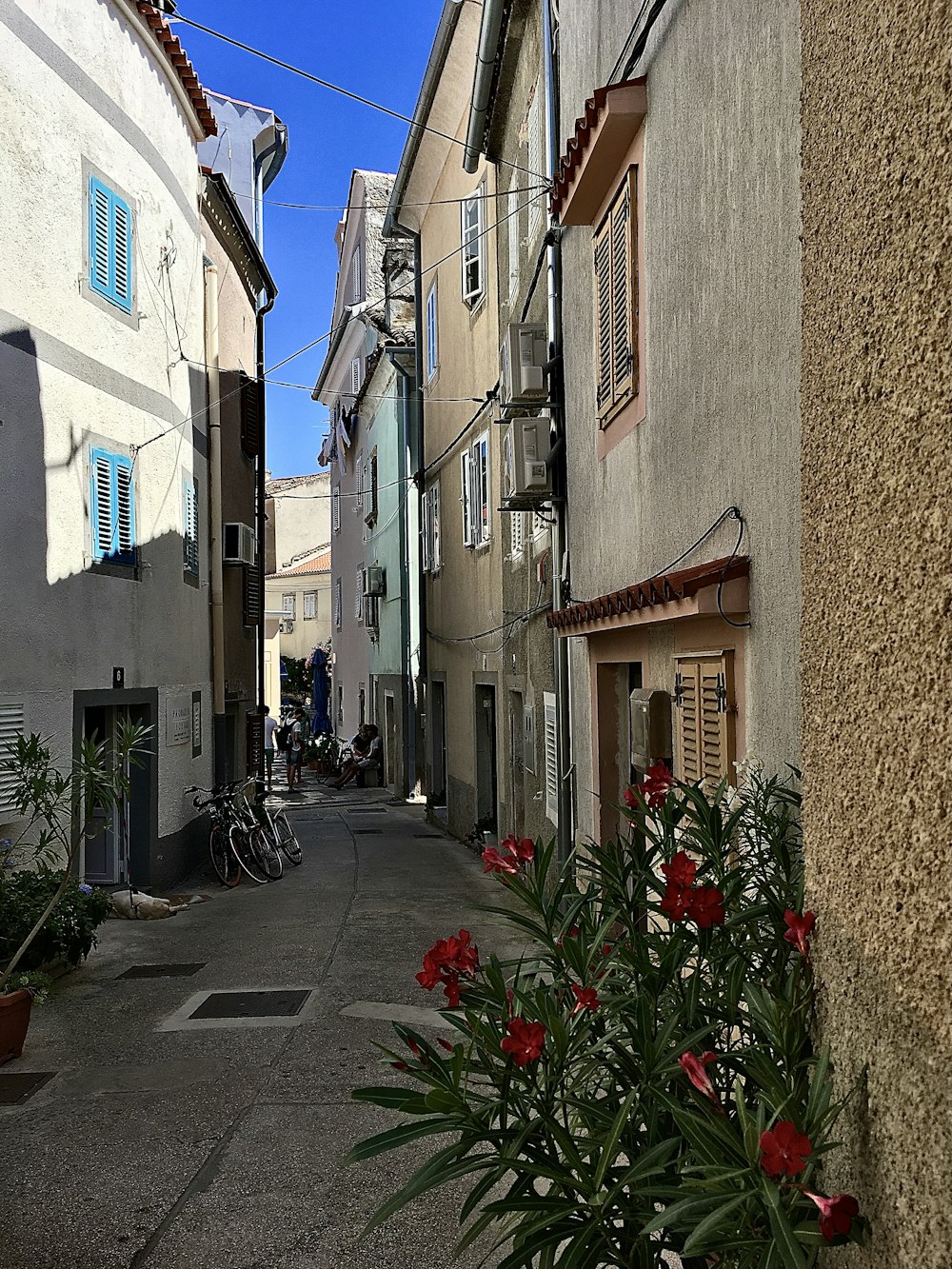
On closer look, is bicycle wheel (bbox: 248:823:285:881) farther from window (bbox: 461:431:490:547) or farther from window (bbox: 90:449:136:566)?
window (bbox: 461:431:490:547)

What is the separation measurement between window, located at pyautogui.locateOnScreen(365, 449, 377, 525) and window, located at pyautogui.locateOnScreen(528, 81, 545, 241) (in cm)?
1772

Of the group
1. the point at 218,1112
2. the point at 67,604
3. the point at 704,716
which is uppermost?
the point at 67,604

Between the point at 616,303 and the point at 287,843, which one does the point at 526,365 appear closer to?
the point at 616,303

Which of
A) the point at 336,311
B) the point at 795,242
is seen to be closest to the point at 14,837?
the point at 795,242

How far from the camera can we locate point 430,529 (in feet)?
70.9

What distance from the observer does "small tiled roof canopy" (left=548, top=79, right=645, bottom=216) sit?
7.12 m

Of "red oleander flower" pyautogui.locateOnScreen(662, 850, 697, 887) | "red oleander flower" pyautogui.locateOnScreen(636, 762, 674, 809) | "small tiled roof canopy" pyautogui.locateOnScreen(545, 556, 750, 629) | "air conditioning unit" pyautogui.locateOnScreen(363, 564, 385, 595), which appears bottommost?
"red oleander flower" pyautogui.locateOnScreen(662, 850, 697, 887)

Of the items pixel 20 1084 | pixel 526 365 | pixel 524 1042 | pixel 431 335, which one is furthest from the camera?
pixel 431 335

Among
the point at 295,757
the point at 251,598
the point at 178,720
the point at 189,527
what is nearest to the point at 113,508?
the point at 189,527

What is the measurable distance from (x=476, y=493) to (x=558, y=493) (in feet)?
19.0

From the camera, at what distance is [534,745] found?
12828 mm

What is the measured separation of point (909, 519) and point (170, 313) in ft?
44.6

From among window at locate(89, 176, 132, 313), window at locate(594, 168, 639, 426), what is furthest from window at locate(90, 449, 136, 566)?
window at locate(594, 168, 639, 426)

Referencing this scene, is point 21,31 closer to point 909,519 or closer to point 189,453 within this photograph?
point 189,453
